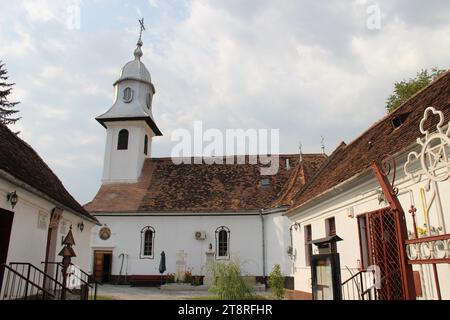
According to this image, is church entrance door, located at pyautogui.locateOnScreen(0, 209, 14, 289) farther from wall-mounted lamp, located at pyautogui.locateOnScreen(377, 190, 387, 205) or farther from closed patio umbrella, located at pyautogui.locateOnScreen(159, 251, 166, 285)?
closed patio umbrella, located at pyautogui.locateOnScreen(159, 251, 166, 285)

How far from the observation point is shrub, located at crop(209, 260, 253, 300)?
1395cm

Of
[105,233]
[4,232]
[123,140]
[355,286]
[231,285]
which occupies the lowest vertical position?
[231,285]

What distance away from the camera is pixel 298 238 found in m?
17.3

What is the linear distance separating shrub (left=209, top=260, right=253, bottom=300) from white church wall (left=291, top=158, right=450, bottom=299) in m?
2.83

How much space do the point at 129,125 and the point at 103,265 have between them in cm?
1132

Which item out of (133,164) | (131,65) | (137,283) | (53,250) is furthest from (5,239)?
(131,65)

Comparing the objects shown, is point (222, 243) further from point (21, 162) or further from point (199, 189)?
point (21, 162)

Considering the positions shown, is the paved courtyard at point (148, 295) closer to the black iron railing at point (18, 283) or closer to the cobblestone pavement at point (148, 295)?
the cobblestone pavement at point (148, 295)

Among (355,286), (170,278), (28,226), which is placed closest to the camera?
(355,286)

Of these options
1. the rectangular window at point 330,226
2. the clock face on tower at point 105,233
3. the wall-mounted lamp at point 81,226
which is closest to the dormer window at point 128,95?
the clock face on tower at point 105,233

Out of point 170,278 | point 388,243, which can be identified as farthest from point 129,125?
point 388,243

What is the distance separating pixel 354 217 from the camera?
449 inches

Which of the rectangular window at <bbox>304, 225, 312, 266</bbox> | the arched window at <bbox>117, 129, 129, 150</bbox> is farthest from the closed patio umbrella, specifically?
the rectangular window at <bbox>304, 225, 312, 266</bbox>
